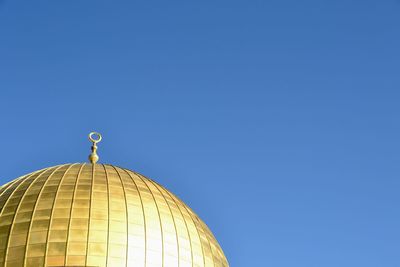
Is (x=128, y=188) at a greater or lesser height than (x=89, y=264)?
greater

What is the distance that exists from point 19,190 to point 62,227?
140 inches

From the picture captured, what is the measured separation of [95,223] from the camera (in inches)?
1286

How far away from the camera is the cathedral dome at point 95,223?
104 ft

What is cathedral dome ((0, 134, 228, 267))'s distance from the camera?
31.8m

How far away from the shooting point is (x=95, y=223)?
107ft

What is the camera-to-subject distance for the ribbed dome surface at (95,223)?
31.8 m

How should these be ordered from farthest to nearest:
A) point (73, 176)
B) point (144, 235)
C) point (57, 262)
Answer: point (73, 176), point (144, 235), point (57, 262)

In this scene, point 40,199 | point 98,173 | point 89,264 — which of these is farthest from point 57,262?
point 98,173

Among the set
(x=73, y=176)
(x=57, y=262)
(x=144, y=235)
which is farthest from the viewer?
(x=73, y=176)

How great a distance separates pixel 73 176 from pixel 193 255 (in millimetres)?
5846

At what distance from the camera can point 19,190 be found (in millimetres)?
34938

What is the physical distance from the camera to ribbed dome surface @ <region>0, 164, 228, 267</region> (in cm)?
3177

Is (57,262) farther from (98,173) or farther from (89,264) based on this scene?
(98,173)

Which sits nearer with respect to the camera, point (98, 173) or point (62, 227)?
point (62, 227)
